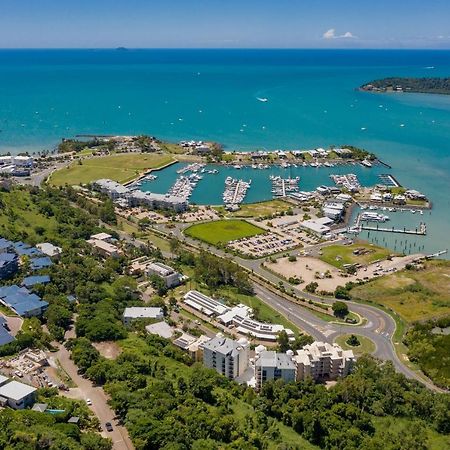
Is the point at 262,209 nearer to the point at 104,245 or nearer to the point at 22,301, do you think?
the point at 104,245

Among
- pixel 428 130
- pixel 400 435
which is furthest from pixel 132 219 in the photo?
pixel 428 130

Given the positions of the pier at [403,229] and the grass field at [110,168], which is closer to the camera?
the pier at [403,229]

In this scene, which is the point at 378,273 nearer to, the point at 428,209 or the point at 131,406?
the point at 428,209

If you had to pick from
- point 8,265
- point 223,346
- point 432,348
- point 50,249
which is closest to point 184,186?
point 50,249

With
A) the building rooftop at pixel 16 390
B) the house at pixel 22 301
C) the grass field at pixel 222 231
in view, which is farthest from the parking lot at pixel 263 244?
the building rooftop at pixel 16 390

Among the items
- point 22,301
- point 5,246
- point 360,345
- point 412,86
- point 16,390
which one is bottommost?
point 360,345

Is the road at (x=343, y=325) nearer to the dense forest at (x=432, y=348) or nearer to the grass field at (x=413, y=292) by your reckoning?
the dense forest at (x=432, y=348)

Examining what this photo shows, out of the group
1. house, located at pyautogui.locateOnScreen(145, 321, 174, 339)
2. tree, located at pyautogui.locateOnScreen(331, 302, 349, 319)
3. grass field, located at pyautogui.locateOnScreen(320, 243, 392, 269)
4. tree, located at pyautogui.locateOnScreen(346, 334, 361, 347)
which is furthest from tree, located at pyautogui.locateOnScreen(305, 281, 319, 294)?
house, located at pyautogui.locateOnScreen(145, 321, 174, 339)
